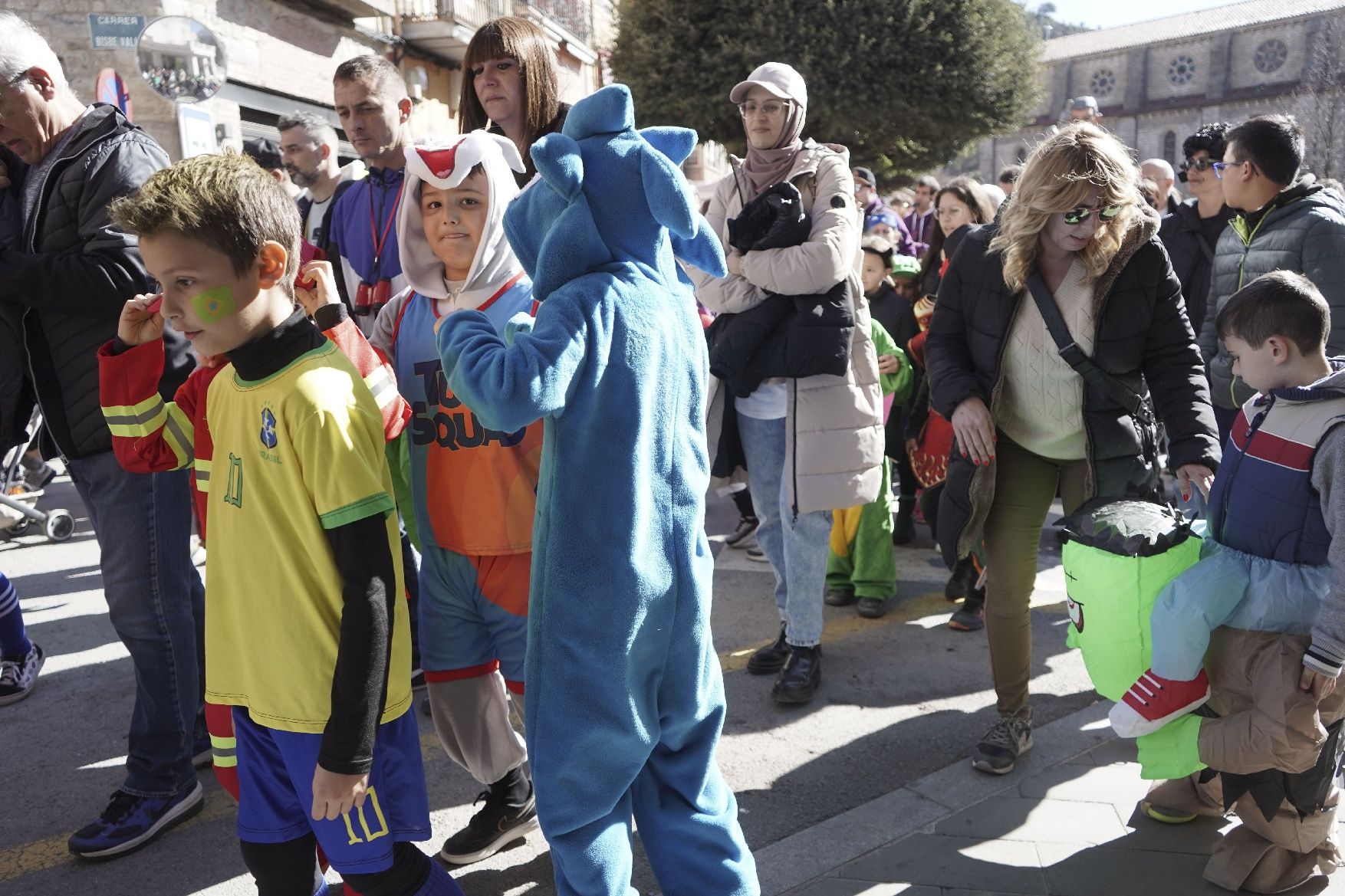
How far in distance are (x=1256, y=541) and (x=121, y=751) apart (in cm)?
364

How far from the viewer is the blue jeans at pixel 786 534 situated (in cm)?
399

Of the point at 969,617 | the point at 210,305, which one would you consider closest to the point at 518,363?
the point at 210,305

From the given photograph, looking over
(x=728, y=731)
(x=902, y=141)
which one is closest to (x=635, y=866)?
(x=728, y=731)

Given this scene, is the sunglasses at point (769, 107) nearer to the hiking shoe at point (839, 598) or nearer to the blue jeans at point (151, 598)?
the blue jeans at point (151, 598)

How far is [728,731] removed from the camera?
12.4ft

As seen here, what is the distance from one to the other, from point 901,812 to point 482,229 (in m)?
2.07

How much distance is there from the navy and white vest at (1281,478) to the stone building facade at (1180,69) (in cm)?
5850

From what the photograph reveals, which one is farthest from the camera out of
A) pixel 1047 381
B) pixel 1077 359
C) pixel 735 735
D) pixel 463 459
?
pixel 735 735

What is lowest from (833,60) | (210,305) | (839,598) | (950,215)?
(839,598)

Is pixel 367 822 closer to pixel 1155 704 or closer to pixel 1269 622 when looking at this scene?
pixel 1155 704

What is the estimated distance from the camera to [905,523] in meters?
6.42

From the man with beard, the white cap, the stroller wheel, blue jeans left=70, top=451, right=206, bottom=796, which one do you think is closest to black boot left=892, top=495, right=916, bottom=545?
the white cap

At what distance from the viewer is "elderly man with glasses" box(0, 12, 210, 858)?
2.90 m

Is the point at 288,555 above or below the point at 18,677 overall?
above
